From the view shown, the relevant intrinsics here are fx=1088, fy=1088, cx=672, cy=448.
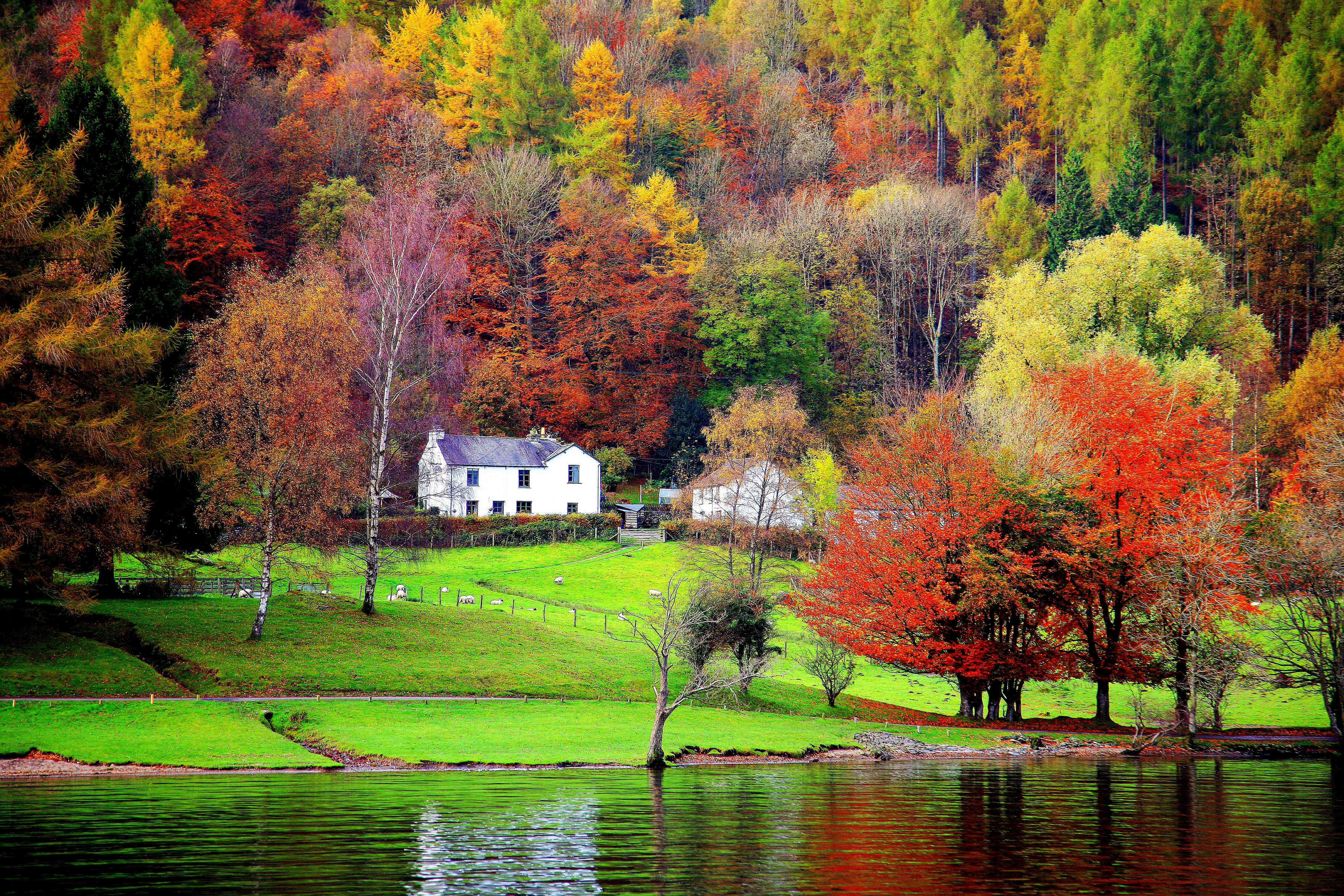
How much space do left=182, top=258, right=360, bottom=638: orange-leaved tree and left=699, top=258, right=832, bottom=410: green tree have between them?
4939 cm

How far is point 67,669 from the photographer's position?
38.7 m

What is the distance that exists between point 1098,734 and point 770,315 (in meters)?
54.8

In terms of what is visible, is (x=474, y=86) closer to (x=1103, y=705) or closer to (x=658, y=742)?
(x=1103, y=705)

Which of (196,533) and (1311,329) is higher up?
(1311,329)

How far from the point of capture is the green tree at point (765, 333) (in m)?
91.8

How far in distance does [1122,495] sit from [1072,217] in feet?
177

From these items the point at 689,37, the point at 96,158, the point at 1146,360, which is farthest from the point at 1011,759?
the point at 689,37

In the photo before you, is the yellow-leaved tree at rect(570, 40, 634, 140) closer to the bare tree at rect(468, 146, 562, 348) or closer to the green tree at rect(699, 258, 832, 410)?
the bare tree at rect(468, 146, 562, 348)

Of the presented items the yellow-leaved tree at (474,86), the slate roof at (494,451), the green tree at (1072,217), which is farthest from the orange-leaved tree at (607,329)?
the green tree at (1072,217)

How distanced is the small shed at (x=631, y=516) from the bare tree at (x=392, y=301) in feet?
59.7

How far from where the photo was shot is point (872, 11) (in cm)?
13012

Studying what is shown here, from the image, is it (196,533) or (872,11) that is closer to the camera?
(196,533)

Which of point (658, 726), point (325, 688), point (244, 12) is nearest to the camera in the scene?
point (658, 726)

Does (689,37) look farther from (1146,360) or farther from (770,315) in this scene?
(1146,360)
